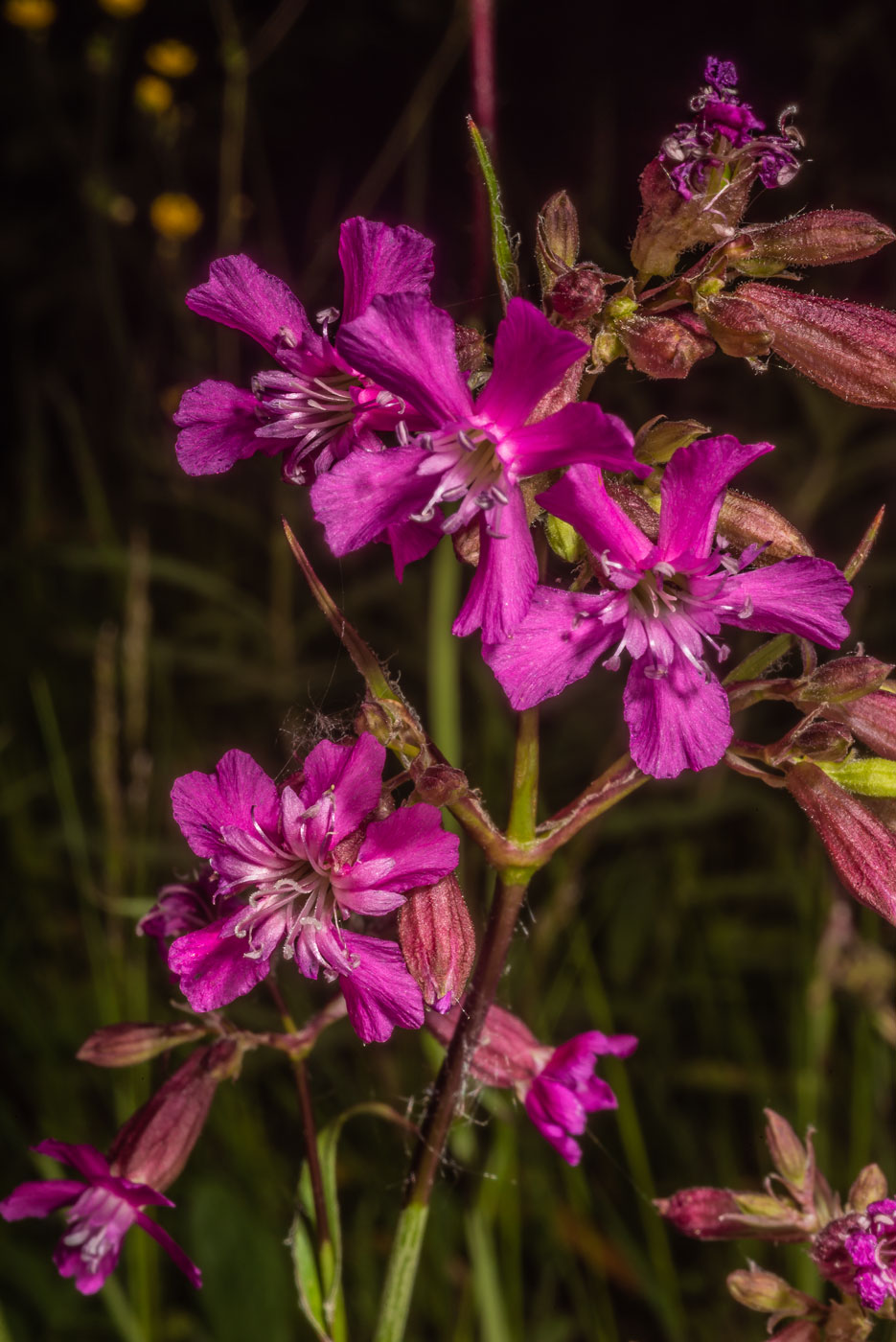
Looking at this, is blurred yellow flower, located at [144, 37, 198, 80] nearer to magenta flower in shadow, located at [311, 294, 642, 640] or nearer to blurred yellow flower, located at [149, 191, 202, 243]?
blurred yellow flower, located at [149, 191, 202, 243]

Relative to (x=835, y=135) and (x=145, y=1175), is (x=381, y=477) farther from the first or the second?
(x=835, y=135)

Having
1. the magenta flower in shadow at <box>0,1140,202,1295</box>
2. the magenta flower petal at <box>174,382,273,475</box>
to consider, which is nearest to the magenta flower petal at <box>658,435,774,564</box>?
the magenta flower petal at <box>174,382,273,475</box>

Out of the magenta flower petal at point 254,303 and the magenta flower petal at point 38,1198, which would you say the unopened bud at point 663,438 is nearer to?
the magenta flower petal at point 254,303

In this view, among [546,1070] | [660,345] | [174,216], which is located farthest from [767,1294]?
[174,216]

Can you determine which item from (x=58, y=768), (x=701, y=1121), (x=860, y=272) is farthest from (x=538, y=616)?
(x=860, y=272)

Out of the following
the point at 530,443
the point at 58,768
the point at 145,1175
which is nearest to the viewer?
the point at 530,443

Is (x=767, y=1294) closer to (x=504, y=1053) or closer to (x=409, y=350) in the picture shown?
(x=504, y=1053)
